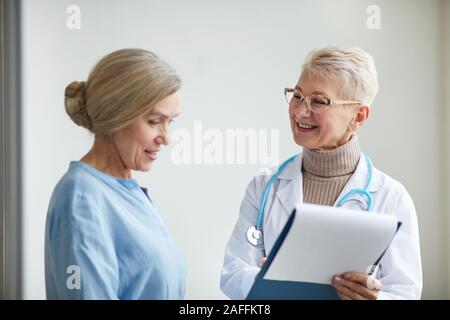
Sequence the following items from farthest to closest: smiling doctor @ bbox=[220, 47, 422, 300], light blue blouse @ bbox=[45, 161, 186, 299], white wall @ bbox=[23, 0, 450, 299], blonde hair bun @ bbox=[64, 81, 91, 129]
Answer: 1. white wall @ bbox=[23, 0, 450, 299]
2. smiling doctor @ bbox=[220, 47, 422, 300]
3. blonde hair bun @ bbox=[64, 81, 91, 129]
4. light blue blouse @ bbox=[45, 161, 186, 299]

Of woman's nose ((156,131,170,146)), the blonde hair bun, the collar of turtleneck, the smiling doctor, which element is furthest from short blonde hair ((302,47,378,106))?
the blonde hair bun

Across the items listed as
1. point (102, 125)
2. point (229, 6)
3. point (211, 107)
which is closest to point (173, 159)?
point (211, 107)

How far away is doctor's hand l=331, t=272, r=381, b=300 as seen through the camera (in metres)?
1.30

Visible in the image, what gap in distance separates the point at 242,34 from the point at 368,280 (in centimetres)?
77

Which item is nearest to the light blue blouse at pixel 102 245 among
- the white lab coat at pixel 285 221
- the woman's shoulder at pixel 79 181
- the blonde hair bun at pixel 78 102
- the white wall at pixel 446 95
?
the woman's shoulder at pixel 79 181

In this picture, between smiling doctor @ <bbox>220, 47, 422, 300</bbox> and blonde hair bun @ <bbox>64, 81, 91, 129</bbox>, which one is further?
smiling doctor @ <bbox>220, 47, 422, 300</bbox>

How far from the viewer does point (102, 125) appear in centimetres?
133

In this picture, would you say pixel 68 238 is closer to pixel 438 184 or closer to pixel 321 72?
pixel 321 72

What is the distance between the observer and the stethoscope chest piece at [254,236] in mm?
1517

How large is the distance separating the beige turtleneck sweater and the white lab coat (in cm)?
Answer: 2

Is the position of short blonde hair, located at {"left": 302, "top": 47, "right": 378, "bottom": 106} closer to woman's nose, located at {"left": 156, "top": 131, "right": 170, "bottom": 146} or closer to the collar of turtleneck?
the collar of turtleneck

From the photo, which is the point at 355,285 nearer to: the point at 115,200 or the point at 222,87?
the point at 115,200

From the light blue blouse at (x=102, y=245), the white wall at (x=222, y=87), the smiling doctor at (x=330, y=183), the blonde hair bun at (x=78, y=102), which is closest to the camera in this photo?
the light blue blouse at (x=102, y=245)

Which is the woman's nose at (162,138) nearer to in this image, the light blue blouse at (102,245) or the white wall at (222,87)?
the light blue blouse at (102,245)
